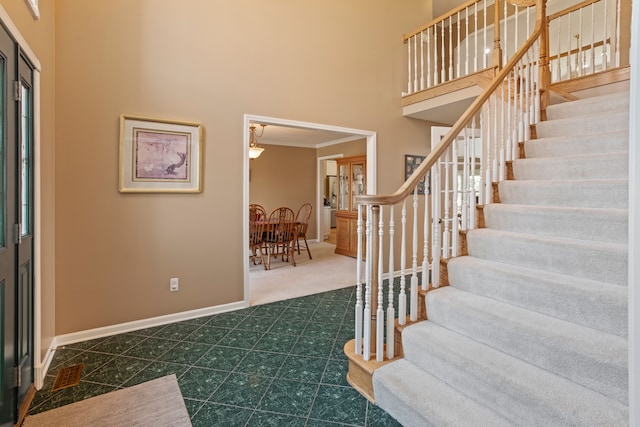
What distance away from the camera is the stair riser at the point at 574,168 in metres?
2.10

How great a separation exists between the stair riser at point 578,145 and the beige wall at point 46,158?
3.74 m

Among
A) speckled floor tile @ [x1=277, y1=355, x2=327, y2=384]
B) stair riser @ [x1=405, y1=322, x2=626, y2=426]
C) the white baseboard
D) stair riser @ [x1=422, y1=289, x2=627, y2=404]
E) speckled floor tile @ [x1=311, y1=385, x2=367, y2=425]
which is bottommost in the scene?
speckled floor tile @ [x1=311, y1=385, x2=367, y2=425]

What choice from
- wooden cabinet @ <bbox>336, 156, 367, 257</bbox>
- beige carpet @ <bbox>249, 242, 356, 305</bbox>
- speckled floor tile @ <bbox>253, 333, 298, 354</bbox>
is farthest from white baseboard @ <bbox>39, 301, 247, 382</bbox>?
wooden cabinet @ <bbox>336, 156, 367, 257</bbox>

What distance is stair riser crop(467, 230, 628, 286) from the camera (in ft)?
5.21

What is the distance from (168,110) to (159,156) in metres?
0.43

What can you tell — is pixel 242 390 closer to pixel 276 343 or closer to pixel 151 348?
pixel 276 343

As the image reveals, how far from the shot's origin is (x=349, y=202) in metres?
6.48

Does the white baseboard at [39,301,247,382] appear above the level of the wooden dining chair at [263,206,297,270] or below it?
below

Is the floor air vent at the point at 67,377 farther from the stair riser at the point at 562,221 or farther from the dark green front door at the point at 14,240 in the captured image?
the stair riser at the point at 562,221

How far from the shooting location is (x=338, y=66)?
12.8 ft

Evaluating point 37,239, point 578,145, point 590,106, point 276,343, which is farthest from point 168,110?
point 590,106

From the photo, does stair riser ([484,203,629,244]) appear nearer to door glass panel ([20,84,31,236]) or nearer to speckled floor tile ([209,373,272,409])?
speckled floor tile ([209,373,272,409])

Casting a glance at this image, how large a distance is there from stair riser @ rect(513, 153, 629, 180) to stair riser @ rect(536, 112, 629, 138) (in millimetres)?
479

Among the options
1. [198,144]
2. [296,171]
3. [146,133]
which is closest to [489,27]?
[296,171]
